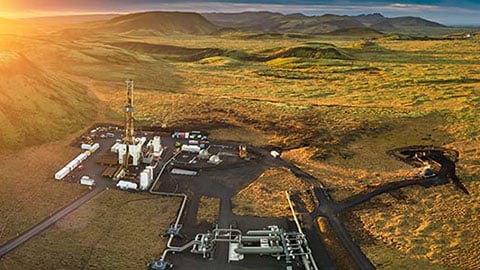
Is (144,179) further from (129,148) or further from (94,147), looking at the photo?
(94,147)

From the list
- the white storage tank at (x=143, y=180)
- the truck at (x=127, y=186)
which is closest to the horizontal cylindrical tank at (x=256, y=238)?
the white storage tank at (x=143, y=180)

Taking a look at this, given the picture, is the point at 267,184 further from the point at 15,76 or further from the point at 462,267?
the point at 15,76

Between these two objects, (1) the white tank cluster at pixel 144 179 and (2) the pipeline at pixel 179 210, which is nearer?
(2) the pipeline at pixel 179 210

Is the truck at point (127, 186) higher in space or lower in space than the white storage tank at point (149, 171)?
lower

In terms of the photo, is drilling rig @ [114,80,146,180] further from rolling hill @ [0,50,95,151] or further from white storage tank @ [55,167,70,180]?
rolling hill @ [0,50,95,151]

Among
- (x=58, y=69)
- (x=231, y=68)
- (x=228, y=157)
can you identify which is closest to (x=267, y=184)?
(x=228, y=157)

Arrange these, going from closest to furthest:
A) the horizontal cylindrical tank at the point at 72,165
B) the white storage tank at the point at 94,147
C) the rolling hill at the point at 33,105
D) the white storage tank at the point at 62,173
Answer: the white storage tank at the point at 62,173
the horizontal cylindrical tank at the point at 72,165
the white storage tank at the point at 94,147
the rolling hill at the point at 33,105

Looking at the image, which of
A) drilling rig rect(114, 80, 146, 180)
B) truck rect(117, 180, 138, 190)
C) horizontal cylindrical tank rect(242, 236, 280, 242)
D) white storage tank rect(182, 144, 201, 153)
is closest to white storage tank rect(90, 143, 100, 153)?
drilling rig rect(114, 80, 146, 180)

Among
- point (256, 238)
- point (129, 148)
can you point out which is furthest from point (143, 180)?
point (256, 238)

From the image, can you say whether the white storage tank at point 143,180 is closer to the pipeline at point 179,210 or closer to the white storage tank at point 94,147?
the pipeline at point 179,210
